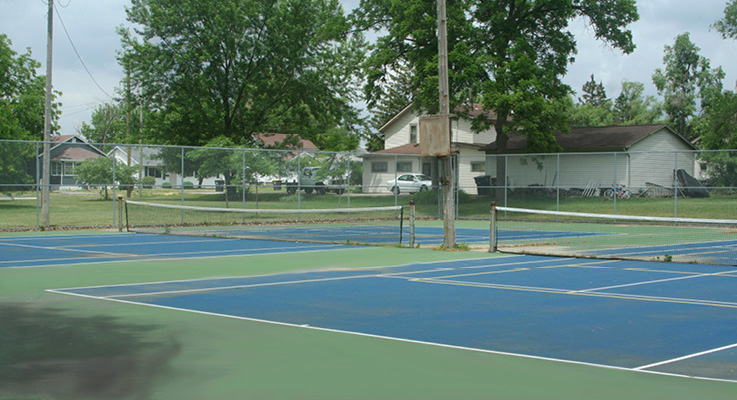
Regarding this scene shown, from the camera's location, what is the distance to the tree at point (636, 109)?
262 feet

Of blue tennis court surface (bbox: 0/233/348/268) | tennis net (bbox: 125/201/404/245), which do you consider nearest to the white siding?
tennis net (bbox: 125/201/404/245)

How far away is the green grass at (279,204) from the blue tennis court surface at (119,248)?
3.95 metres

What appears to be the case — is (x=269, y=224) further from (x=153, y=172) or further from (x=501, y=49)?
(x=501, y=49)

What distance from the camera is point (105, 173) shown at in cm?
2730

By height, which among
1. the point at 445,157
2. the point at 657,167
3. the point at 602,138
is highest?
the point at 602,138

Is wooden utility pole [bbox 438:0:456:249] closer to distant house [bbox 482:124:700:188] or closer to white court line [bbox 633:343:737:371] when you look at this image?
white court line [bbox 633:343:737:371]

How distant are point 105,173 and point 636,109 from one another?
69283 millimetres

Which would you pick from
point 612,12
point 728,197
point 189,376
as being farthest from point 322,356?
point 612,12

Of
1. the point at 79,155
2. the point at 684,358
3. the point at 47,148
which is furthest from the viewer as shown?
the point at 79,155

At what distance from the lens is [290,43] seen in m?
47.8

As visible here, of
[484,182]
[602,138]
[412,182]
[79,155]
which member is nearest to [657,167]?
[602,138]

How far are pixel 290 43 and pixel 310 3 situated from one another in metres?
2.75

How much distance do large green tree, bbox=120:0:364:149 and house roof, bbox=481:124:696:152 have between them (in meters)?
12.6

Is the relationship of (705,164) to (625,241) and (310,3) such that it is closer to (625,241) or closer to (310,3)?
(625,241)
